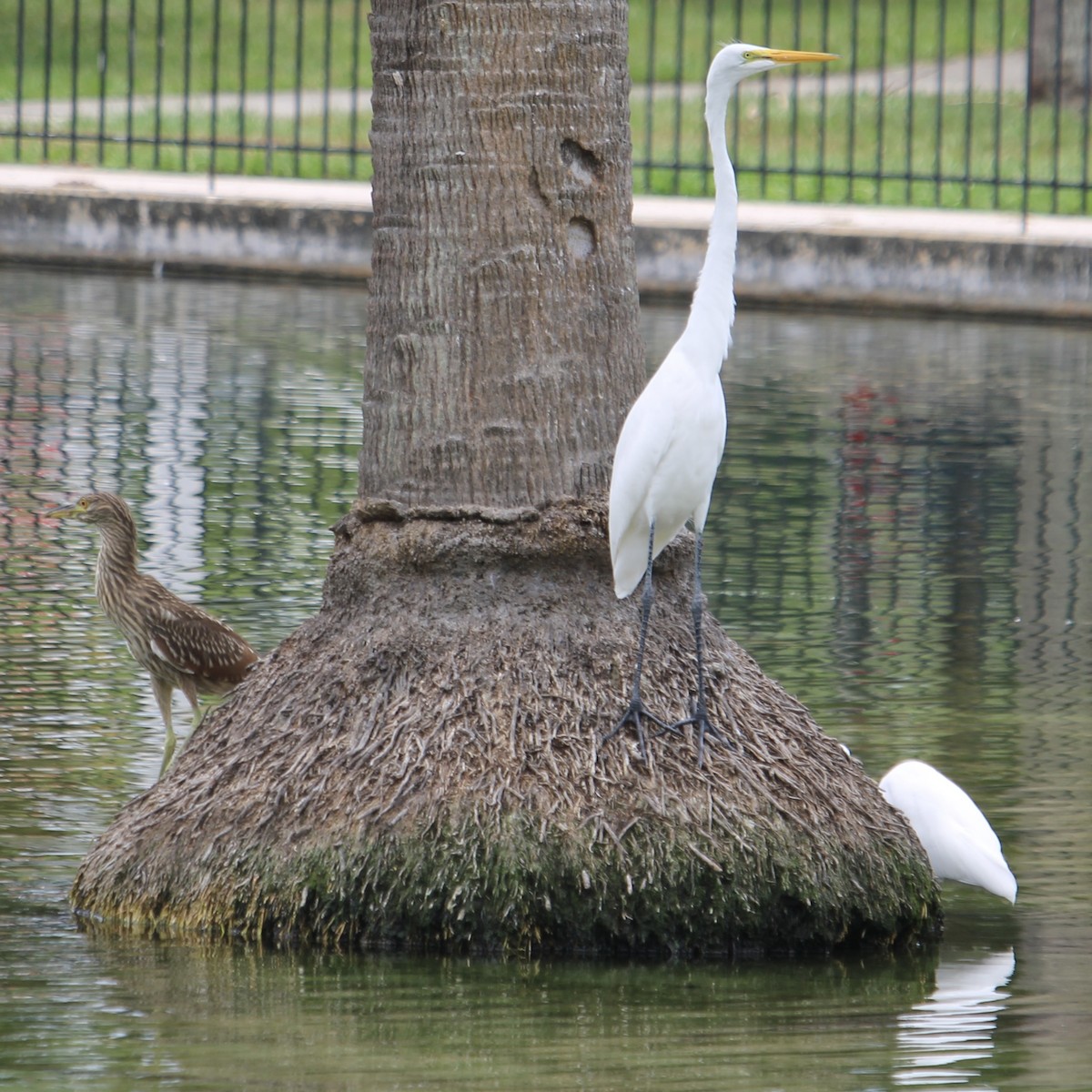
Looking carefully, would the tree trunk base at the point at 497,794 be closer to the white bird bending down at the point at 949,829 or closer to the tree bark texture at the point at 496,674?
the tree bark texture at the point at 496,674

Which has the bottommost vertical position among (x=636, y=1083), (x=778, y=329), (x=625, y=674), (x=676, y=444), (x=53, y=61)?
(x=636, y=1083)

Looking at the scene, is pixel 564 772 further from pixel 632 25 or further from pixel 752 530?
pixel 632 25

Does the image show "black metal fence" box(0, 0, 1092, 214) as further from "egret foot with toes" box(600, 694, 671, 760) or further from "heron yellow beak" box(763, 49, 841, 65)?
"egret foot with toes" box(600, 694, 671, 760)

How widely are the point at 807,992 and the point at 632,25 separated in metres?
27.4

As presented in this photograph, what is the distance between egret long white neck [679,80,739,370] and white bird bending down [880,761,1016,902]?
1.27m

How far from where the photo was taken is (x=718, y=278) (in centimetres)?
575

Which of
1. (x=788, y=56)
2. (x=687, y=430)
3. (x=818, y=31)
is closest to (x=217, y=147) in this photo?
(x=818, y=31)

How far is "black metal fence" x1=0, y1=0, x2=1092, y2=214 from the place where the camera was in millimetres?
20719

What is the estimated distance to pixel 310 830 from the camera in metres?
5.62

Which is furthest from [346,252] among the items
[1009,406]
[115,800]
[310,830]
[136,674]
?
[310,830]

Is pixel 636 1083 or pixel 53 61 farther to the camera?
pixel 53 61

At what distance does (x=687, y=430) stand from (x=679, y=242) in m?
12.1

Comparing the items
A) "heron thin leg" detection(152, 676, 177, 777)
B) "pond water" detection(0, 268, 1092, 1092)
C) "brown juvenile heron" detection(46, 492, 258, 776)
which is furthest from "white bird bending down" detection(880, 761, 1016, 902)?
"heron thin leg" detection(152, 676, 177, 777)

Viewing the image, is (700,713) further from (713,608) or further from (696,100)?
(696,100)
